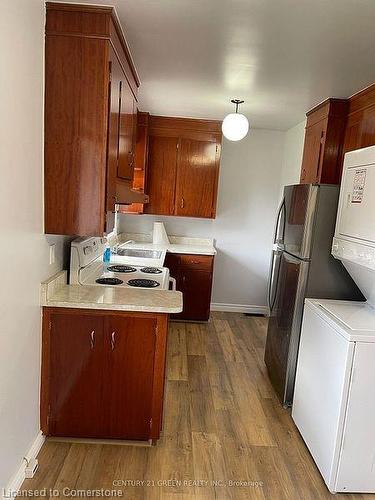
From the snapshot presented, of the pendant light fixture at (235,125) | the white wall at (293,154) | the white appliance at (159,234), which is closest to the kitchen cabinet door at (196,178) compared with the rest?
A: the white appliance at (159,234)

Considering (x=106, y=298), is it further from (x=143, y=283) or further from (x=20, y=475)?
(x=20, y=475)

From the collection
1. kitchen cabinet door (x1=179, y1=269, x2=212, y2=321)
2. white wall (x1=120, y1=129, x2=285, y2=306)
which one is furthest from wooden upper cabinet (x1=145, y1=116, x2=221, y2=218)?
kitchen cabinet door (x1=179, y1=269, x2=212, y2=321)

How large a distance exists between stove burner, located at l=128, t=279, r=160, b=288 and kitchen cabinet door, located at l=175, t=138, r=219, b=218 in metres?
1.89

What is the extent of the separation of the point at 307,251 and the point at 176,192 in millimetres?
2172

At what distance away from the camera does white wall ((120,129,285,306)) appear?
15.5ft

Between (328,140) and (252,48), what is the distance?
1250 mm

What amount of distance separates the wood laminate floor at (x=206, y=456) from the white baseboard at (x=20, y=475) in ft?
0.16

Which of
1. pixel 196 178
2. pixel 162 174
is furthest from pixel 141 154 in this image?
pixel 196 178

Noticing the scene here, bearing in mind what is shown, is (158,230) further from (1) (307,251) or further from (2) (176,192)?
(1) (307,251)

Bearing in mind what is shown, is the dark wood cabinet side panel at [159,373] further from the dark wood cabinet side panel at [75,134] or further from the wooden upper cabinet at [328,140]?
the wooden upper cabinet at [328,140]

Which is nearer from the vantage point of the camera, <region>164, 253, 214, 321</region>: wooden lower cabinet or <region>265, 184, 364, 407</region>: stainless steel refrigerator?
<region>265, 184, 364, 407</region>: stainless steel refrigerator

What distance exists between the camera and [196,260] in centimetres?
434

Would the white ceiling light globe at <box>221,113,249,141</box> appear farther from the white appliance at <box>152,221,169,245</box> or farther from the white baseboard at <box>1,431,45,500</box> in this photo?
the white baseboard at <box>1,431,45,500</box>

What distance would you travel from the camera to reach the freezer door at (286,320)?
2.68 m
